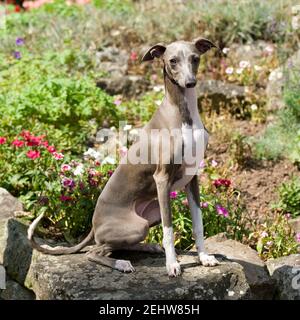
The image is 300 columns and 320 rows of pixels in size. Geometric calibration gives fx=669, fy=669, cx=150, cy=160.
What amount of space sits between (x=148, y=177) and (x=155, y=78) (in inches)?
167

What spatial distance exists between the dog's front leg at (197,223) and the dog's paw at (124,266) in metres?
0.46

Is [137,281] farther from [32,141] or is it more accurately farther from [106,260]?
[32,141]

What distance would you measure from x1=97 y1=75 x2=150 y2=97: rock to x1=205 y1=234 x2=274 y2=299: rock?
3461 mm

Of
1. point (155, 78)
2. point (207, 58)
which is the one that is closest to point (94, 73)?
point (155, 78)

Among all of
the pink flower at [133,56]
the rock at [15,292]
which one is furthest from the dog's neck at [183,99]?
the pink flower at [133,56]

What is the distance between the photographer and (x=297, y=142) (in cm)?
673

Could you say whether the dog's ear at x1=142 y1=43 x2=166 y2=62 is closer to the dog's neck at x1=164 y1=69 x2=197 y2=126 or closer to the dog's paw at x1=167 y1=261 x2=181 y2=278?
the dog's neck at x1=164 y1=69 x2=197 y2=126

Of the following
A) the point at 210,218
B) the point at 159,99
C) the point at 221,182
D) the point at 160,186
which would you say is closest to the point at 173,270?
the point at 160,186

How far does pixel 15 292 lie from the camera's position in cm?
490

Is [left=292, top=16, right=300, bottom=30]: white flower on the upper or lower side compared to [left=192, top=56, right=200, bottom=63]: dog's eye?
upper

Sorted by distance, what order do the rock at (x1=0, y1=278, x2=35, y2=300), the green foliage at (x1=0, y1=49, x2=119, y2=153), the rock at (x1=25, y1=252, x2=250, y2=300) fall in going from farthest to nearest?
the green foliage at (x1=0, y1=49, x2=119, y2=153), the rock at (x1=0, y1=278, x2=35, y2=300), the rock at (x1=25, y1=252, x2=250, y2=300)

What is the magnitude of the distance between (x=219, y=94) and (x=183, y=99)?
364 centimetres

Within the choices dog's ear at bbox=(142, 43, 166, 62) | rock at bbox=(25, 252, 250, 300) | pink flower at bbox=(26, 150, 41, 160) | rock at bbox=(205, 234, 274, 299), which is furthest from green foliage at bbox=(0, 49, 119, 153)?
dog's ear at bbox=(142, 43, 166, 62)

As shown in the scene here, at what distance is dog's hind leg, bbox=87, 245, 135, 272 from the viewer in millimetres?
4273
